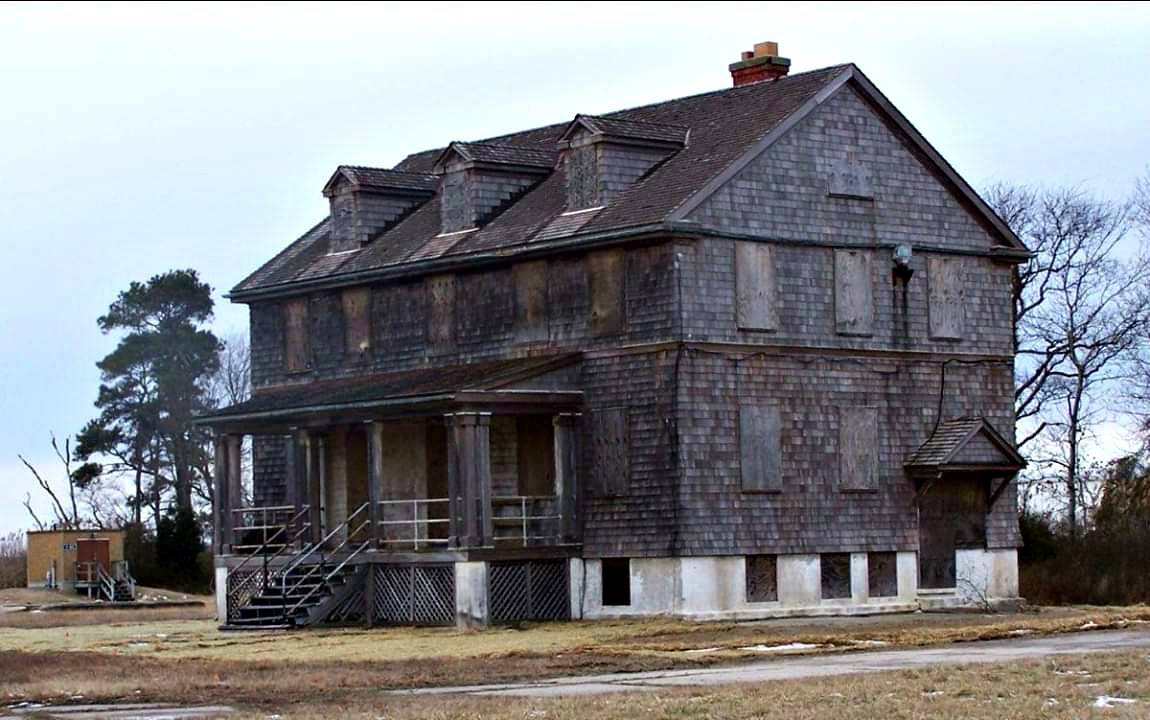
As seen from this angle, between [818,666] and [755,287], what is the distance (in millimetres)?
12865

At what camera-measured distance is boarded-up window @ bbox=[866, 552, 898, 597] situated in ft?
137

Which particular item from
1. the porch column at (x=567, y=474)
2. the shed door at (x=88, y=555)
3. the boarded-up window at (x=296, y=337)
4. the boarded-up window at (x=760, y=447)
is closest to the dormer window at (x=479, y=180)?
the boarded-up window at (x=296, y=337)

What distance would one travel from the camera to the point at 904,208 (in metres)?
42.7

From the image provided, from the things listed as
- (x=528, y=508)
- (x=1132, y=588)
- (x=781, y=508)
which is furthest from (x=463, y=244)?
(x=1132, y=588)

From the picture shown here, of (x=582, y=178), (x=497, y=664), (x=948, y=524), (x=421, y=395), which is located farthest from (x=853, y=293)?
(x=497, y=664)

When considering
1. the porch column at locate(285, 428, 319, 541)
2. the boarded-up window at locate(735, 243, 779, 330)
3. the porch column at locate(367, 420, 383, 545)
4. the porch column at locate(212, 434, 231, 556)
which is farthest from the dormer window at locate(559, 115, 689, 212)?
the porch column at locate(212, 434, 231, 556)

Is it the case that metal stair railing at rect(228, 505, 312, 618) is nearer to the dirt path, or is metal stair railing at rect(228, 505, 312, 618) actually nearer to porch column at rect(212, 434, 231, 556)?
porch column at rect(212, 434, 231, 556)

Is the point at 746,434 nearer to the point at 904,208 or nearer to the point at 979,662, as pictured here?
the point at 904,208

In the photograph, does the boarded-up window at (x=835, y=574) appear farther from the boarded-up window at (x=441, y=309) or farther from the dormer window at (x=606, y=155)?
the boarded-up window at (x=441, y=309)

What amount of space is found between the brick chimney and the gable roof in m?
1.33

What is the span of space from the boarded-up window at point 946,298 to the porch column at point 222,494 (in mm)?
14284

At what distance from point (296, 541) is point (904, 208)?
44.3 ft

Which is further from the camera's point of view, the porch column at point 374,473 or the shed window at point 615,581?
the porch column at point 374,473

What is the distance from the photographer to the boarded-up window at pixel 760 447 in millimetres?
39781
